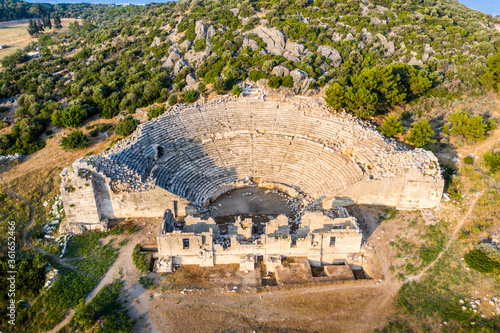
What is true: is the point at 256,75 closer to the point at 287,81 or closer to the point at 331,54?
the point at 287,81

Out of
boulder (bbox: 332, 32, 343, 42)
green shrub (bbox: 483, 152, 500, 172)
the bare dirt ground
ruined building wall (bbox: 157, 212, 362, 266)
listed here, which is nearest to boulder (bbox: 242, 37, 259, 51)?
boulder (bbox: 332, 32, 343, 42)

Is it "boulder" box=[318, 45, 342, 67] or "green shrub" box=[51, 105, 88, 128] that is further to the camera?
"boulder" box=[318, 45, 342, 67]

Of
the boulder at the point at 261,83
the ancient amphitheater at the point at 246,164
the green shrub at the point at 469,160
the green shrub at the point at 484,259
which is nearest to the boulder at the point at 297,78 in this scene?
the ancient amphitheater at the point at 246,164

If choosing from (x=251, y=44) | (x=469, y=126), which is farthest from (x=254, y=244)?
(x=251, y=44)

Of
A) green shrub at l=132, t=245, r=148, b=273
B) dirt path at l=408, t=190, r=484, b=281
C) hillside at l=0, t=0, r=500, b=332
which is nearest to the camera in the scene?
hillside at l=0, t=0, r=500, b=332

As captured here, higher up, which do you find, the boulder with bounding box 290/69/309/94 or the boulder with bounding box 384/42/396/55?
the boulder with bounding box 384/42/396/55

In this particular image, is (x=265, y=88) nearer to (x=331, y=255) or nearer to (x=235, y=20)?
(x=235, y=20)

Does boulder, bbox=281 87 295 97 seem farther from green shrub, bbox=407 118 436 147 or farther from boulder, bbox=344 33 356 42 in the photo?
boulder, bbox=344 33 356 42
